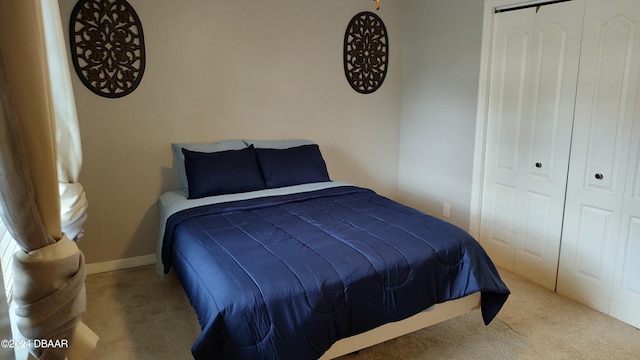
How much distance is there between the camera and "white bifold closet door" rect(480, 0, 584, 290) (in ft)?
9.03

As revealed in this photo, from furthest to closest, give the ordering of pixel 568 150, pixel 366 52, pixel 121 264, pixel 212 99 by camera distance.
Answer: pixel 366 52, pixel 212 99, pixel 121 264, pixel 568 150

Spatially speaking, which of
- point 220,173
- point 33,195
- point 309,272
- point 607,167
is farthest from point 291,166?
point 33,195

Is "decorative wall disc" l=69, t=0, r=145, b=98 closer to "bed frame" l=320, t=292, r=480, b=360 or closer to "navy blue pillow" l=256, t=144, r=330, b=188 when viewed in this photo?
"navy blue pillow" l=256, t=144, r=330, b=188

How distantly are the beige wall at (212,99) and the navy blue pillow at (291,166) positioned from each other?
314mm

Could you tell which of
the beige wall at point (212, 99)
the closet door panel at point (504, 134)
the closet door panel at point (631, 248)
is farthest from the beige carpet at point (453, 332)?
the beige wall at point (212, 99)

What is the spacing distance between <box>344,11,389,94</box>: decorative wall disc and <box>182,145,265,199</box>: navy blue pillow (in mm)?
1406

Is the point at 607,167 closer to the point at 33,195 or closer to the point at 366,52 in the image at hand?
the point at 366,52

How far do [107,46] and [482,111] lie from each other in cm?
289

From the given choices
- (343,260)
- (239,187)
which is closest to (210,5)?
(239,187)

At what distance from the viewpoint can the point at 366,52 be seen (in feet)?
13.0

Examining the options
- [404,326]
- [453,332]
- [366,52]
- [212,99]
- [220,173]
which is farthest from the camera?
[366,52]

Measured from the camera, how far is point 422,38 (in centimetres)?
387

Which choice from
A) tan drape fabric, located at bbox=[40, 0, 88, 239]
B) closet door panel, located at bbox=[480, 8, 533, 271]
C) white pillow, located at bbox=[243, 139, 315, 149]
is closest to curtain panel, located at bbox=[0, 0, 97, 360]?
tan drape fabric, located at bbox=[40, 0, 88, 239]

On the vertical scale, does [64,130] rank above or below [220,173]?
above
